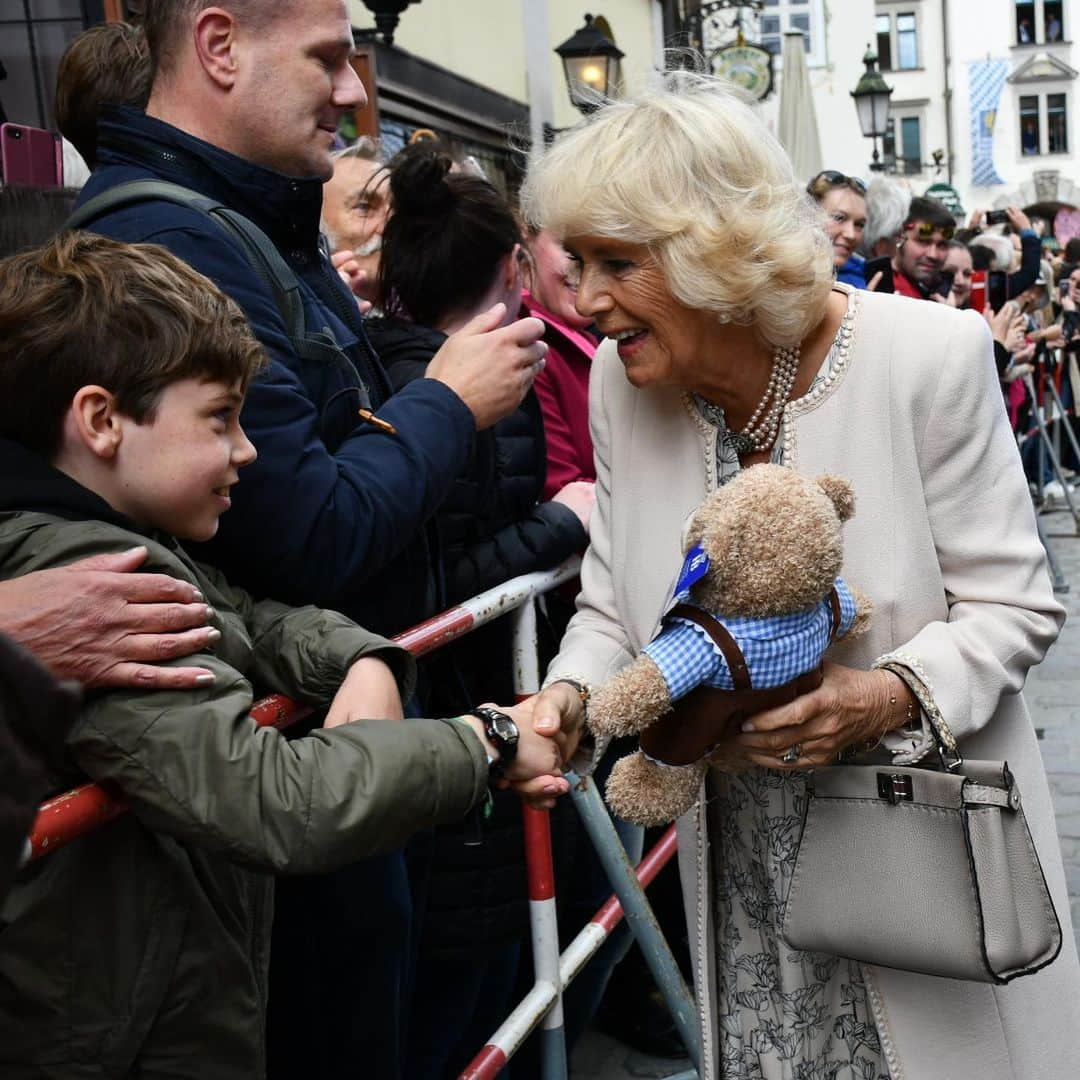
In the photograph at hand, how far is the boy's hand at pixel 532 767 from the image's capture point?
206cm

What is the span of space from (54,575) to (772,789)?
1.24 metres

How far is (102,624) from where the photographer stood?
1.55 metres

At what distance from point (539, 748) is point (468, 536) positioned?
81 cm

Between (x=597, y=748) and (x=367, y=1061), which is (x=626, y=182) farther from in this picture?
(x=367, y=1061)

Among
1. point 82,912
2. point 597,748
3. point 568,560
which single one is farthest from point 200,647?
point 568,560

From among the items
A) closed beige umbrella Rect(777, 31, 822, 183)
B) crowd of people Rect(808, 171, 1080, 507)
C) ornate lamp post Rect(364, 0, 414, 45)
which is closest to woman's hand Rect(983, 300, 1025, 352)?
crowd of people Rect(808, 171, 1080, 507)

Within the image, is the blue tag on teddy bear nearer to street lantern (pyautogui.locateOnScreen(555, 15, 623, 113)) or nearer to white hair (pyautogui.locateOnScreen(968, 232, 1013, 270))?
white hair (pyautogui.locateOnScreen(968, 232, 1013, 270))

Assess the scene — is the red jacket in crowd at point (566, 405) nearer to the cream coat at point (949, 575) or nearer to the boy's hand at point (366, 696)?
the cream coat at point (949, 575)

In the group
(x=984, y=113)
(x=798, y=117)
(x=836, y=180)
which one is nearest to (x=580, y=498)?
(x=836, y=180)

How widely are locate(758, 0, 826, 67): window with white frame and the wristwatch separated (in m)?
35.9

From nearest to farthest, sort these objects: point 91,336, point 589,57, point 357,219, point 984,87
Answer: point 91,336, point 357,219, point 589,57, point 984,87

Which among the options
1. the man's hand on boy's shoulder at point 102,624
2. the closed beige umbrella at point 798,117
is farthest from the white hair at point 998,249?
the man's hand on boy's shoulder at point 102,624

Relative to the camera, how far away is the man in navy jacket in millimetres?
2072

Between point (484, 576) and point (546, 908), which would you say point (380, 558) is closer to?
point (484, 576)
